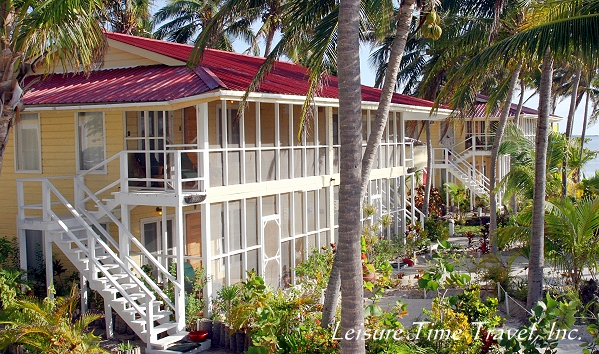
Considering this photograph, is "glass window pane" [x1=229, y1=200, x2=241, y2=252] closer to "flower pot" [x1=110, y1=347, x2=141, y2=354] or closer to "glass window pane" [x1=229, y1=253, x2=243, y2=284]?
"glass window pane" [x1=229, y1=253, x2=243, y2=284]

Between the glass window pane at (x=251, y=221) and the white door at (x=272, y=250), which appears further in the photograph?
the white door at (x=272, y=250)

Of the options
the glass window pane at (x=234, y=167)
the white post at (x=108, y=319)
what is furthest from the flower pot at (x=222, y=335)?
the glass window pane at (x=234, y=167)

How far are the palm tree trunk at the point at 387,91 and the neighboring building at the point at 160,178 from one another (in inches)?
126

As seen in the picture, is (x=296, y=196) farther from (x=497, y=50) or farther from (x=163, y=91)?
(x=497, y=50)

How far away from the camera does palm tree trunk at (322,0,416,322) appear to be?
1154 centimetres

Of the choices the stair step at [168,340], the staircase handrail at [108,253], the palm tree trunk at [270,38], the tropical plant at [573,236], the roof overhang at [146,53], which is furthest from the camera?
the palm tree trunk at [270,38]

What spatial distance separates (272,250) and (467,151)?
21.8 metres

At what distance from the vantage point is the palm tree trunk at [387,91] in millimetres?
11547

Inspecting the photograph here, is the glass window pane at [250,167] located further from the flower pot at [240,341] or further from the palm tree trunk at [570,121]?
the palm tree trunk at [570,121]

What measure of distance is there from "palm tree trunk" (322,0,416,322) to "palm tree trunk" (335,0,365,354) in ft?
5.37

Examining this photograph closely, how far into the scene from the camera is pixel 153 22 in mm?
40875

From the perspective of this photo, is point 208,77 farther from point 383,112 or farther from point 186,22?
point 186,22

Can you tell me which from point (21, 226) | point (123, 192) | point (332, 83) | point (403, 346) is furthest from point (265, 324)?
point (332, 83)

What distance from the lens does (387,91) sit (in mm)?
12078
